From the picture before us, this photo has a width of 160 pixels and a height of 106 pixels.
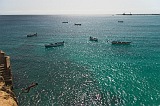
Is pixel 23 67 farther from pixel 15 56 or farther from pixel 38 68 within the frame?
pixel 15 56

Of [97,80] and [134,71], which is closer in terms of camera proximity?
[97,80]

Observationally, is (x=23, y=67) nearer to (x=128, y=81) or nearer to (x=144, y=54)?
(x=128, y=81)

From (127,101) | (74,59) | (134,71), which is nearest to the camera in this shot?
(127,101)

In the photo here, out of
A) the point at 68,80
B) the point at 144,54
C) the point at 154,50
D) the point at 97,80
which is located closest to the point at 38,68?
the point at 68,80

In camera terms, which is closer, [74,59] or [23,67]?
[23,67]

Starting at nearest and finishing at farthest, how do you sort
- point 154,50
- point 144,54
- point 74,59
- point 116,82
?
point 116,82
point 74,59
point 144,54
point 154,50

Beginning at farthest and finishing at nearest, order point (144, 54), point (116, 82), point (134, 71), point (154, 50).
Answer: point (154, 50), point (144, 54), point (134, 71), point (116, 82)

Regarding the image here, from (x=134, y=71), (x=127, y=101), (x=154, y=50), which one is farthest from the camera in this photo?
(x=154, y=50)

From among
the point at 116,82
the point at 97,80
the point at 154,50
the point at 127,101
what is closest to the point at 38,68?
the point at 97,80
